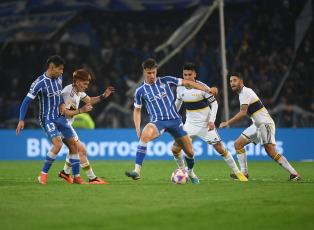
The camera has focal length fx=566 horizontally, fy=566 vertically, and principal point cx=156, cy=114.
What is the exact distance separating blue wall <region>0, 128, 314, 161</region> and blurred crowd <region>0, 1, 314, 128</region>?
1709mm

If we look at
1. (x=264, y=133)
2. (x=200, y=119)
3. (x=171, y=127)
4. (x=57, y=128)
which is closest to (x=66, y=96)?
(x=57, y=128)

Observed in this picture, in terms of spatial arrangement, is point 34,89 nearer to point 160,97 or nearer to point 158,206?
point 160,97

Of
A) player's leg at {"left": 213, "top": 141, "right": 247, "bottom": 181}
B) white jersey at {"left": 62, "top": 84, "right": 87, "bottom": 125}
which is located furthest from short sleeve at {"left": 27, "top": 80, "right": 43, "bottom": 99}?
player's leg at {"left": 213, "top": 141, "right": 247, "bottom": 181}

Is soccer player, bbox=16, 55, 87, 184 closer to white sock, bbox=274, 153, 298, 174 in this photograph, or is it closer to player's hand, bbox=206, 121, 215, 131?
player's hand, bbox=206, 121, 215, 131

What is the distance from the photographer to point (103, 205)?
6.72 m

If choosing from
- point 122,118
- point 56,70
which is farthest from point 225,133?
point 56,70

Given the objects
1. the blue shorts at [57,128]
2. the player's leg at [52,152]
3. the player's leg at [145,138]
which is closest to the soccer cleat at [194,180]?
the player's leg at [145,138]

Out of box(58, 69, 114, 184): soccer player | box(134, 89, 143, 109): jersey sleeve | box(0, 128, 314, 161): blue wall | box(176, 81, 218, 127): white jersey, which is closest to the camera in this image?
box(134, 89, 143, 109): jersey sleeve

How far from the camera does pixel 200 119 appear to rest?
10.8 meters

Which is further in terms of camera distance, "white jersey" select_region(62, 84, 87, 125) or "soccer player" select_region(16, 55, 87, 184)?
"white jersey" select_region(62, 84, 87, 125)

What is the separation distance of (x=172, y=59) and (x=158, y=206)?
57.1 ft

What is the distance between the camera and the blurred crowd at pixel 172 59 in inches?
829

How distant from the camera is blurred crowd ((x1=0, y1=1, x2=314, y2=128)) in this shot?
21.0 meters

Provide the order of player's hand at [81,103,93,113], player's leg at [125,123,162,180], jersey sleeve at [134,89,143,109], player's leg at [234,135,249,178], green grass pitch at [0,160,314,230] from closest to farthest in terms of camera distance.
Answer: green grass pitch at [0,160,314,230], player's hand at [81,103,93,113], player's leg at [125,123,162,180], jersey sleeve at [134,89,143,109], player's leg at [234,135,249,178]
